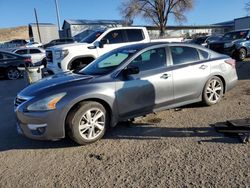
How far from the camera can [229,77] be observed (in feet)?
21.3

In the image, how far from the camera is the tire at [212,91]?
608cm

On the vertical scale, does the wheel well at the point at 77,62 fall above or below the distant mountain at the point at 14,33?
below

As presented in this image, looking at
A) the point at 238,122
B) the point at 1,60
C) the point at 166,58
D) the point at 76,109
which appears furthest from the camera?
the point at 1,60

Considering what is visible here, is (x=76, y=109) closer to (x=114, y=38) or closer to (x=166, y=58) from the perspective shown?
(x=166, y=58)

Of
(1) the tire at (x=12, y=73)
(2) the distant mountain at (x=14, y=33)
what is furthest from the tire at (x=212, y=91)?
(2) the distant mountain at (x=14, y=33)

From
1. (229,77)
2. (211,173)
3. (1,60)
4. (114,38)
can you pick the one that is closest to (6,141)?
(211,173)

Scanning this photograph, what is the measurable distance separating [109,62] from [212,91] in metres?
2.41

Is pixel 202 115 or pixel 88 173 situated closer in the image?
pixel 88 173

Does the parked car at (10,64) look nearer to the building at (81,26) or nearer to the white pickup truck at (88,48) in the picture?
the white pickup truck at (88,48)

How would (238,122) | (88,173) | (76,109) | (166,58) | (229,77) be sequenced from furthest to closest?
(229,77), (166,58), (238,122), (76,109), (88,173)

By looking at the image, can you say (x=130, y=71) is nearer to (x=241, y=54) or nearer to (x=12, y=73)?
(x=12, y=73)

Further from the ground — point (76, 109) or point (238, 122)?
point (76, 109)

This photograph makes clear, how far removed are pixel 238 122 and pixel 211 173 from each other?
1629mm

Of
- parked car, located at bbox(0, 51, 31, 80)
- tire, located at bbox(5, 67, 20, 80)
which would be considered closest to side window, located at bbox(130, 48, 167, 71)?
parked car, located at bbox(0, 51, 31, 80)
